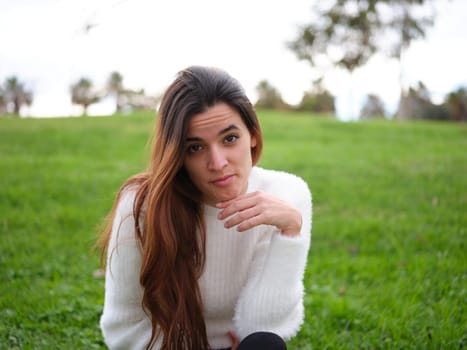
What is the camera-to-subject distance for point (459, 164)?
7.98m

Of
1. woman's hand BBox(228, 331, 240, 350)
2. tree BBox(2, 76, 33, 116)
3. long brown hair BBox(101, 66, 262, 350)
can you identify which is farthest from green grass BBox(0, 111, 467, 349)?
tree BBox(2, 76, 33, 116)

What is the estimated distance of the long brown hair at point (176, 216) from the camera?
1907mm

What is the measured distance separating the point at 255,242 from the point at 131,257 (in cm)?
68

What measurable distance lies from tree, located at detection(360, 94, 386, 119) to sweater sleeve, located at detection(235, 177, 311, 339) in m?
31.8

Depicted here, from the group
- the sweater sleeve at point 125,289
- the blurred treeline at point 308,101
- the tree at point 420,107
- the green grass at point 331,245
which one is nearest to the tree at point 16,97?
the blurred treeline at point 308,101

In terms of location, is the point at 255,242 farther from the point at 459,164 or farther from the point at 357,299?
the point at 459,164

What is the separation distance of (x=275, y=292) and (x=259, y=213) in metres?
0.42

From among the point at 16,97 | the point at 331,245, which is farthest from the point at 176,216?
the point at 16,97

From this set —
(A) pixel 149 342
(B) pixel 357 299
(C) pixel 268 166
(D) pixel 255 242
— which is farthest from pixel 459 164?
(A) pixel 149 342

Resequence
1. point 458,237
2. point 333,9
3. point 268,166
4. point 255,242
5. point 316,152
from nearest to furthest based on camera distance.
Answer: point 255,242
point 458,237
point 333,9
point 268,166
point 316,152

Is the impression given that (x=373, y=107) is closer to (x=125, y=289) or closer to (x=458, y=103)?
(x=458, y=103)

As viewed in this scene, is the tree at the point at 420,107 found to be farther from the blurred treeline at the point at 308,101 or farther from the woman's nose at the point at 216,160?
the woman's nose at the point at 216,160

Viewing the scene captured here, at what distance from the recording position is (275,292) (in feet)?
6.86

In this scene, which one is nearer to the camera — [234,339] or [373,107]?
[234,339]
